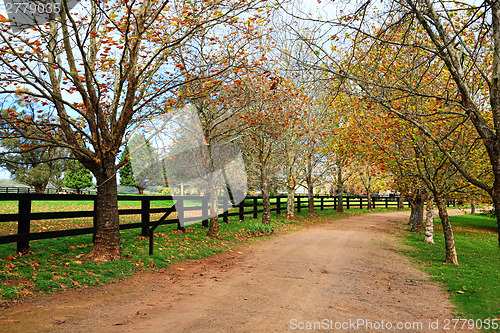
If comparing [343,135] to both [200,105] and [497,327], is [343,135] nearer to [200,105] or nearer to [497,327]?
[200,105]

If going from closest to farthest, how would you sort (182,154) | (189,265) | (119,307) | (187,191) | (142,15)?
(119,307) → (142,15) → (189,265) → (182,154) → (187,191)

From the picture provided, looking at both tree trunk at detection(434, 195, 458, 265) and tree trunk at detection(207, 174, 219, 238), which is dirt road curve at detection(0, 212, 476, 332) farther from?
tree trunk at detection(207, 174, 219, 238)

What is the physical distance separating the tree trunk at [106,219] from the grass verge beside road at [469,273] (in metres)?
6.81

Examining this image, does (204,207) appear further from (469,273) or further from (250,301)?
(469,273)

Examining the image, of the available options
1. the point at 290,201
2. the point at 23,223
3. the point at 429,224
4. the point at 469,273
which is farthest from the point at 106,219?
the point at 290,201

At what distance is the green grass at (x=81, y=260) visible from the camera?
5176 mm

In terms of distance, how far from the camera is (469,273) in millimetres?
7637

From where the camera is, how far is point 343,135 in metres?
13.0

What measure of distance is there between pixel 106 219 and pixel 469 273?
889cm

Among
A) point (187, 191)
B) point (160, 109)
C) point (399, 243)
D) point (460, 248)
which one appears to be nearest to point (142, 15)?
point (160, 109)

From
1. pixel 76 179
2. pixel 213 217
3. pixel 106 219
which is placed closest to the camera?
pixel 106 219

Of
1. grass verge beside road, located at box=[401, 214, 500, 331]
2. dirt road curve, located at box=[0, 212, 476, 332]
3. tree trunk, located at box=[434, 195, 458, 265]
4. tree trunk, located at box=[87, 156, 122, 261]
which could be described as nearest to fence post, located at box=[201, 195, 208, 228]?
dirt road curve, located at box=[0, 212, 476, 332]

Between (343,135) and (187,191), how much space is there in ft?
96.4

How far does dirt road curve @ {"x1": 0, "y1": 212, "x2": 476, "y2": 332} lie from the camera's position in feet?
13.3
